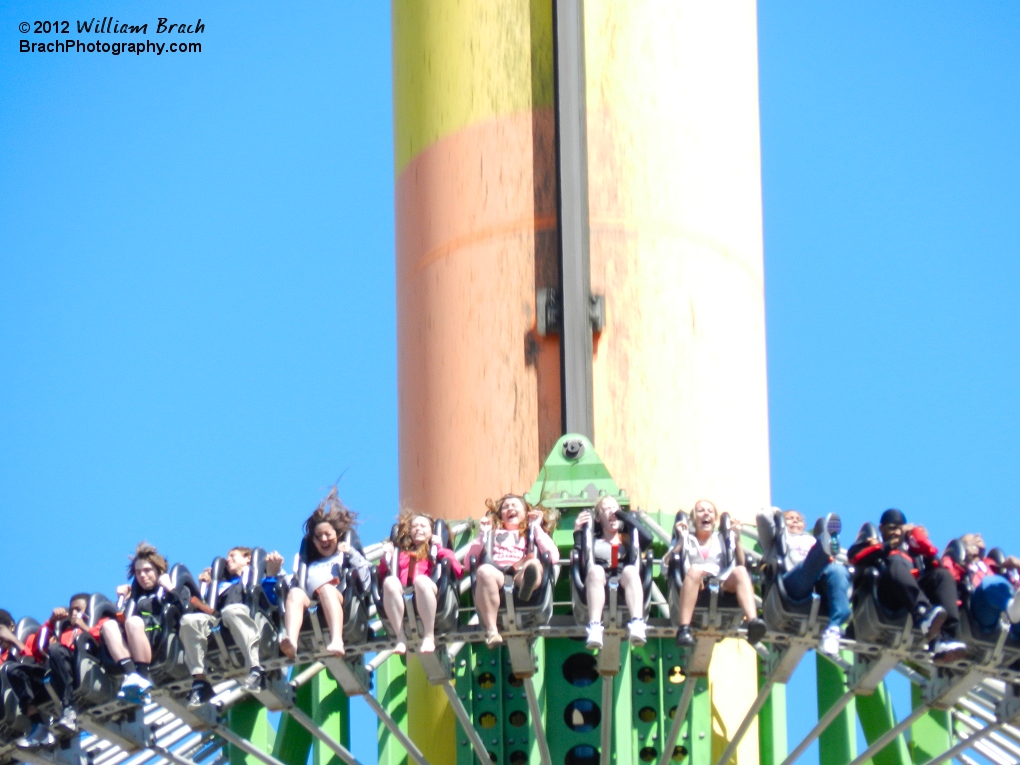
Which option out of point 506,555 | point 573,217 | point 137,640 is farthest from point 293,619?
point 573,217

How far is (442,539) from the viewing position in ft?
73.2

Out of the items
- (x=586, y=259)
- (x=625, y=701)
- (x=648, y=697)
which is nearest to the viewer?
(x=625, y=701)

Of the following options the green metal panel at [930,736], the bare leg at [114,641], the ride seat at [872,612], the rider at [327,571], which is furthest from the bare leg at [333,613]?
the green metal panel at [930,736]

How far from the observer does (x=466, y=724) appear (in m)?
22.5

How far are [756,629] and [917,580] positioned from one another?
4.68ft

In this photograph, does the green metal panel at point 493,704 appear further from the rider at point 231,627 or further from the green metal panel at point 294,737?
the rider at point 231,627

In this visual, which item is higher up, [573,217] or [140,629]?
[573,217]

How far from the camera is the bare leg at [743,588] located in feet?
70.0

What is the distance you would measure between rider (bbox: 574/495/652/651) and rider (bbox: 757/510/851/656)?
1138 mm

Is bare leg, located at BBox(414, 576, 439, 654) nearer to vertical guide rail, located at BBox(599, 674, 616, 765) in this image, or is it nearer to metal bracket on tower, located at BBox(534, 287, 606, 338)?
vertical guide rail, located at BBox(599, 674, 616, 765)

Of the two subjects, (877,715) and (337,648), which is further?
(877,715)

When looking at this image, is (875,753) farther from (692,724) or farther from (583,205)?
(583,205)

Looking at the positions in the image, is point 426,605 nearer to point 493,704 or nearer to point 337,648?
point 337,648

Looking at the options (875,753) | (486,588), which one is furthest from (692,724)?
(486,588)
